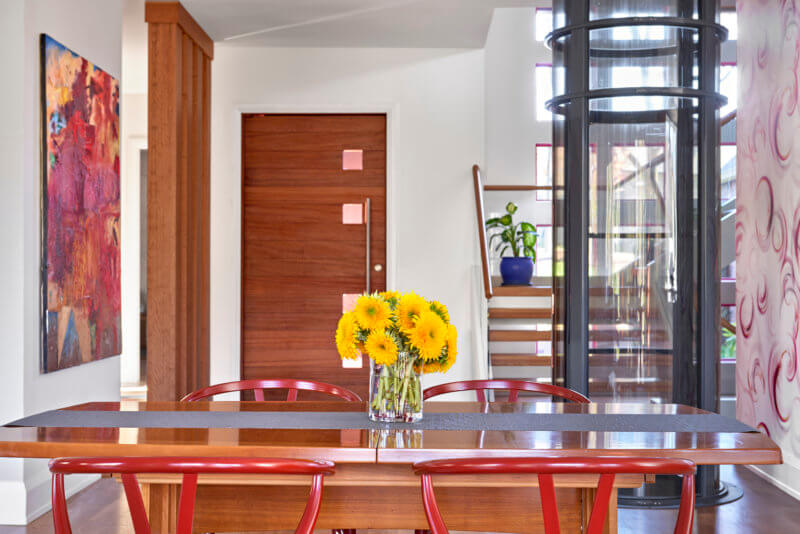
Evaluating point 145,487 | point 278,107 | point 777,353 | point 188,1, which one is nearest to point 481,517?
point 145,487

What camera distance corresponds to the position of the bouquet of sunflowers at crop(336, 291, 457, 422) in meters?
1.96

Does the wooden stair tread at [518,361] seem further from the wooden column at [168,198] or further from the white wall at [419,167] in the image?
the wooden column at [168,198]

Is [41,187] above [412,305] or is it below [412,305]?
above

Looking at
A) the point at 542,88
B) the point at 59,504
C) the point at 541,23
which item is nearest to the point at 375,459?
the point at 59,504

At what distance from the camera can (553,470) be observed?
54.3 inches

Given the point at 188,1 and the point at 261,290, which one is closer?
the point at 188,1

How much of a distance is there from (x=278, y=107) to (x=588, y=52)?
9.30 ft

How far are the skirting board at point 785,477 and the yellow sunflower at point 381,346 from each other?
114 inches

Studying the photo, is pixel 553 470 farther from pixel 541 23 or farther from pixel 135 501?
pixel 541 23

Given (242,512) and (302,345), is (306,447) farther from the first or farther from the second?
(302,345)

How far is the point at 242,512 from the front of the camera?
199 cm

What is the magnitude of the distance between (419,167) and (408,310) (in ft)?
13.3

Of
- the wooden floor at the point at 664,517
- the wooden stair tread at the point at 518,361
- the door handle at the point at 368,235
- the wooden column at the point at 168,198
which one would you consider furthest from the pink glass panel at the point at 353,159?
the wooden floor at the point at 664,517

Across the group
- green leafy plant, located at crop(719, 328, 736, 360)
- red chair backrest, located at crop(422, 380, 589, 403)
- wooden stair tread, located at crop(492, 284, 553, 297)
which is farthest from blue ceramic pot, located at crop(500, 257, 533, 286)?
red chair backrest, located at crop(422, 380, 589, 403)
